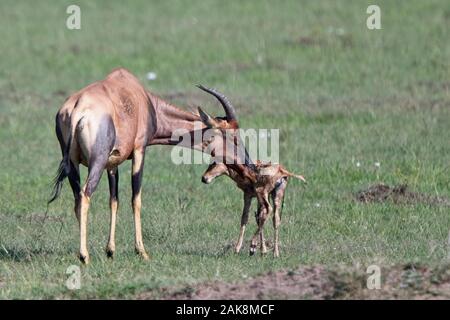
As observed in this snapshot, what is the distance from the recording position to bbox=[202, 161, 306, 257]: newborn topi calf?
11.1m

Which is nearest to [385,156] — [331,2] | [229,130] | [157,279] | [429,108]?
[429,108]

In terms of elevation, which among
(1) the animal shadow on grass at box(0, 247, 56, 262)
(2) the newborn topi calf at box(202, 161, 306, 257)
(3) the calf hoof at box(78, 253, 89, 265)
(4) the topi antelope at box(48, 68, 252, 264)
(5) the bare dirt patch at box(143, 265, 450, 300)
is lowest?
(1) the animal shadow on grass at box(0, 247, 56, 262)

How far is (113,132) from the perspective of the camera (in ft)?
35.4

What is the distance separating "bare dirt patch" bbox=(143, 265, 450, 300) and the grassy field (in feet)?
0.69

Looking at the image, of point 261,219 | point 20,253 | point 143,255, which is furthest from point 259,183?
point 20,253

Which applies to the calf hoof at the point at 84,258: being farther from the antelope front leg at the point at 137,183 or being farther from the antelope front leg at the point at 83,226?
the antelope front leg at the point at 137,183

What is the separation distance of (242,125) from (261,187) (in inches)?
223

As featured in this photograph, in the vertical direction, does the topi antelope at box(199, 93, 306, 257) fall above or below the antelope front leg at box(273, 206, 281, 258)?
above

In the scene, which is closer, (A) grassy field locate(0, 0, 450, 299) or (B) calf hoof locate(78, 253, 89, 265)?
(B) calf hoof locate(78, 253, 89, 265)

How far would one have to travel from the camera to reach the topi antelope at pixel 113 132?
417 inches

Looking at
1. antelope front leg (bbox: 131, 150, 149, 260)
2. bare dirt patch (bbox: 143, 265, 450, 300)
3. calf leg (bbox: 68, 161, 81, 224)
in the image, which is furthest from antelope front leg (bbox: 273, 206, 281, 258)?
calf leg (bbox: 68, 161, 81, 224)

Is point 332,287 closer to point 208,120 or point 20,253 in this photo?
point 208,120

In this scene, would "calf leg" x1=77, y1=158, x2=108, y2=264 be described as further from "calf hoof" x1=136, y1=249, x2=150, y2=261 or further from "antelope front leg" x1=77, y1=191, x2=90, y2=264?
"calf hoof" x1=136, y1=249, x2=150, y2=261
